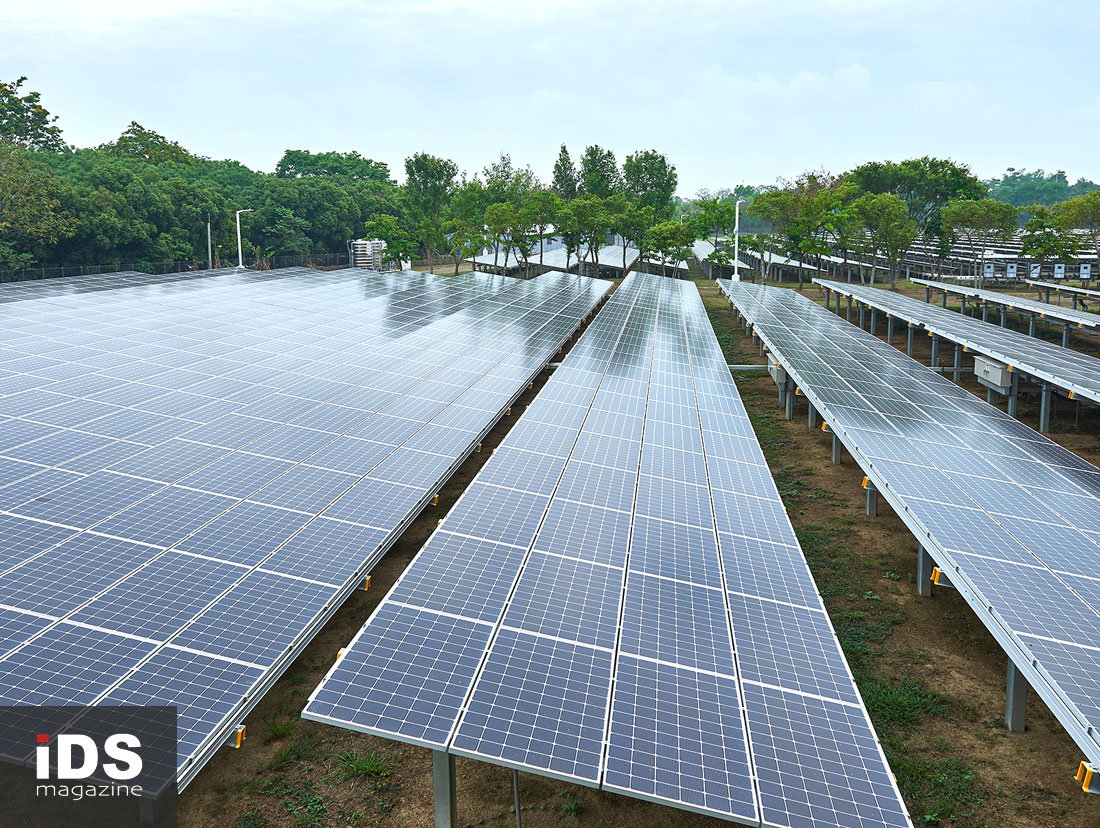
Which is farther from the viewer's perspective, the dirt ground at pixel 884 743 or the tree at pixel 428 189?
the tree at pixel 428 189

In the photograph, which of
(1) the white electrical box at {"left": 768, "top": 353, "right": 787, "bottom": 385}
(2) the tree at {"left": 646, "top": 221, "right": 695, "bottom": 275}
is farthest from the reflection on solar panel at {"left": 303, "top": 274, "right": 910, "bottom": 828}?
(2) the tree at {"left": 646, "top": 221, "right": 695, "bottom": 275}

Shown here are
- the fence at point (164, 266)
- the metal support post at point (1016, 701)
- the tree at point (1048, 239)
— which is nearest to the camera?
the metal support post at point (1016, 701)

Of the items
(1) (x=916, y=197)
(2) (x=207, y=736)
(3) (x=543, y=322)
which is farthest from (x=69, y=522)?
(1) (x=916, y=197)

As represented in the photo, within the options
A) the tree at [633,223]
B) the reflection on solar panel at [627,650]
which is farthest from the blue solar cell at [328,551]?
the tree at [633,223]

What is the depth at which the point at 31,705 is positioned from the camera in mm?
9258

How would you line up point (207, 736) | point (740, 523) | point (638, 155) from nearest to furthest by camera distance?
1. point (207, 736)
2. point (740, 523)
3. point (638, 155)

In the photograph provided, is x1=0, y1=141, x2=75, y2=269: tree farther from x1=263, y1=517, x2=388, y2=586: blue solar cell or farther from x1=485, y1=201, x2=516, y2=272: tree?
x1=263, y1=517, x2=388, y2=586: blue solar cell

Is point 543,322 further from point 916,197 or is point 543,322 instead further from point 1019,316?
point 916,197

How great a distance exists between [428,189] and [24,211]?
1510 inches

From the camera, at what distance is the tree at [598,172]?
106438 millimetres

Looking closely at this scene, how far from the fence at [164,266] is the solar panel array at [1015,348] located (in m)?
51.0

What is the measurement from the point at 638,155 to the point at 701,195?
282ft

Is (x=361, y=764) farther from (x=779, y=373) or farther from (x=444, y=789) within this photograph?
(x=779, y=373)

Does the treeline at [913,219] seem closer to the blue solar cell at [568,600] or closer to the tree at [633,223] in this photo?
the tree at [633,223]
